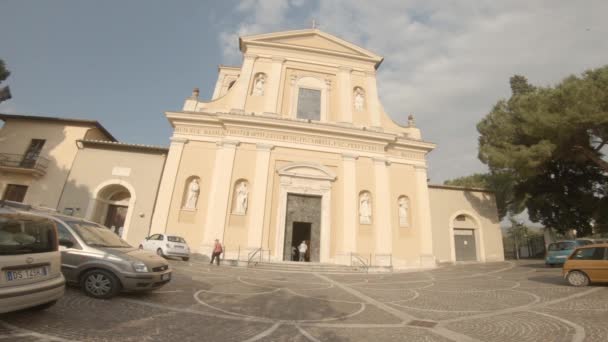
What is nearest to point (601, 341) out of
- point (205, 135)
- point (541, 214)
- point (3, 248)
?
point (3, 248)

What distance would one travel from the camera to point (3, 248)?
346 centimetres

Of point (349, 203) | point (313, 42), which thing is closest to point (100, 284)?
point (349, 203)

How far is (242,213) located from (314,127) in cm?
630

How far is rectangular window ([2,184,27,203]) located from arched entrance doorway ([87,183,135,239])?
12.6 ft

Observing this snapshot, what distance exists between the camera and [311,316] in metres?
5.30

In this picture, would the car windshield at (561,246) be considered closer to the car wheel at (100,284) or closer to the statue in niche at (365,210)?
the statue in niche at (365,210)

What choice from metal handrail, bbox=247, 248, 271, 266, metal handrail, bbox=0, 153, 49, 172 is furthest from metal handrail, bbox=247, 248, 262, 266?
metal handrail, bbox=0, 153, 49, 172

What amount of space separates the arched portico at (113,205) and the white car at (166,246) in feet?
9.60

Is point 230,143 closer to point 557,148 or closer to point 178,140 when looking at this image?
point 178,140

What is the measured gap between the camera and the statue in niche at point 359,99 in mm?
19453

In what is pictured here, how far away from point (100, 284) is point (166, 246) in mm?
8177

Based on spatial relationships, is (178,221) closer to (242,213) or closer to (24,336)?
(242,213)

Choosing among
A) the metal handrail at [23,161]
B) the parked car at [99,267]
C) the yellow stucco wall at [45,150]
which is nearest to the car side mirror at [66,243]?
the parked car at [99,267]

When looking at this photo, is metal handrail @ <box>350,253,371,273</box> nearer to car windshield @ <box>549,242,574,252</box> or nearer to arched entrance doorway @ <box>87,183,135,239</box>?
car windshield @ <box>549,242,574,252</box>
